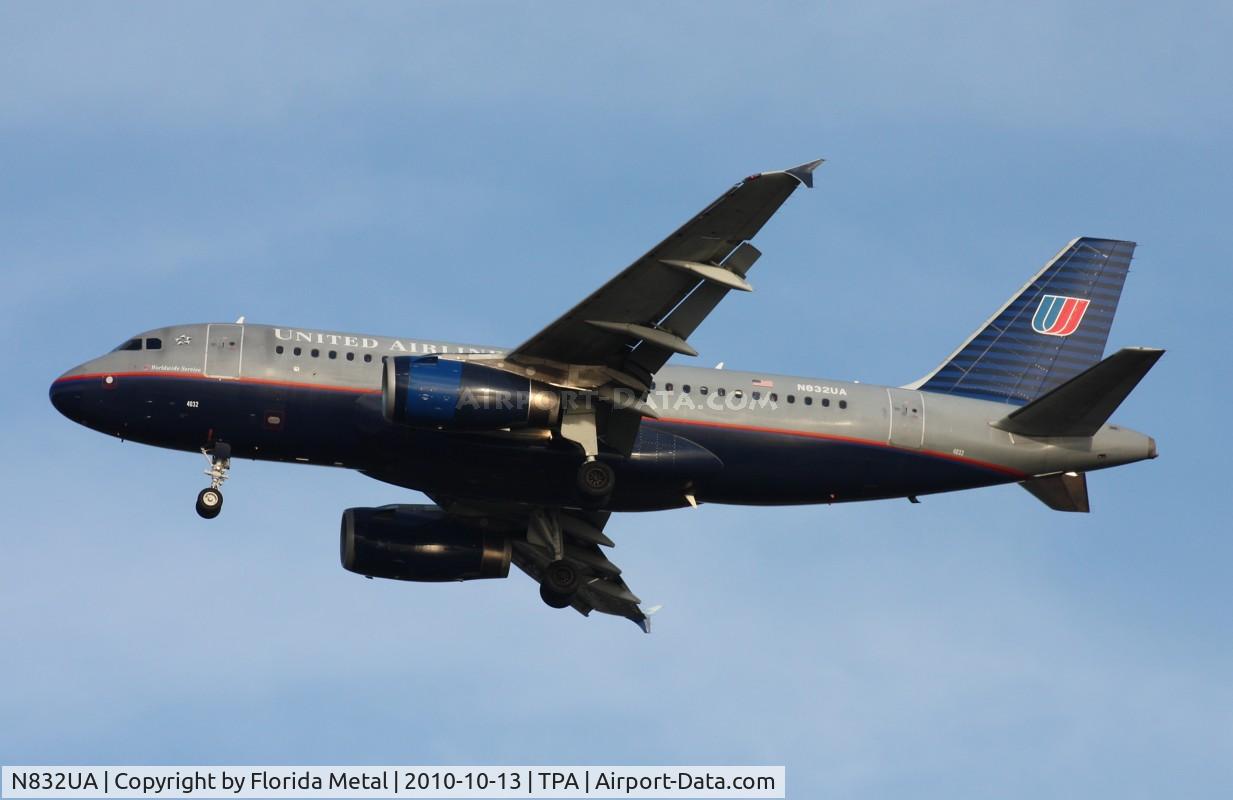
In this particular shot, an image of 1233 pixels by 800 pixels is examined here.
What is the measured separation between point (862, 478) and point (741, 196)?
11445 millimetres

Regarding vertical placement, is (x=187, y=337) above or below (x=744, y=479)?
above

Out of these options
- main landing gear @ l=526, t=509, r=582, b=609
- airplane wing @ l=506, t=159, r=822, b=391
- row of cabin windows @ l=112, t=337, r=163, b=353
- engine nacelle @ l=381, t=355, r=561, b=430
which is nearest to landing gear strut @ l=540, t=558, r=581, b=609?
main landing gear @ l=526, t=509, r=582, b=609

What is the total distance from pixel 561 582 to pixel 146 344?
1305 cm

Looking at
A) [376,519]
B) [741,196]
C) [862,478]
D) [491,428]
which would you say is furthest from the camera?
[376,519]

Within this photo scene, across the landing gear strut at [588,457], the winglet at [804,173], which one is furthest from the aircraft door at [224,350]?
the winglet at [804,173]

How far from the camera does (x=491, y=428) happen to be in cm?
4547

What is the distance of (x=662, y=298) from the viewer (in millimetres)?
43812

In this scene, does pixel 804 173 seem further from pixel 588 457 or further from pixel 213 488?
pixel 213 488

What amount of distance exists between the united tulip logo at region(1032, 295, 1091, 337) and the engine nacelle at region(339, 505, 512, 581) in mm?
16599

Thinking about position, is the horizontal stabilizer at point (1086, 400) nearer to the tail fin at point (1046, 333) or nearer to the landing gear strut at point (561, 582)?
the tail fin at point (1046, 333)

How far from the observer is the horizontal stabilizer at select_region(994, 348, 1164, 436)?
46188mm

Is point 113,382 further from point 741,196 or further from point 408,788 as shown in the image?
point 741,196

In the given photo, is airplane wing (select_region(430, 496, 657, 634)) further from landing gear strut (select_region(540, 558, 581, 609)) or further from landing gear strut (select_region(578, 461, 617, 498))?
landing gear strut (select_region(578, 461, 617, 498))

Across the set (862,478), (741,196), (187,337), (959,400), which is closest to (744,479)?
(862,478)
